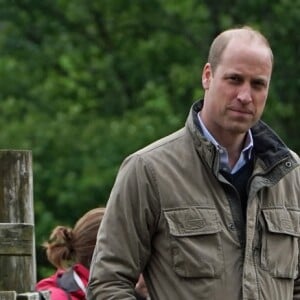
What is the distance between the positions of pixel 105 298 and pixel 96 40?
A: 19.8 meters

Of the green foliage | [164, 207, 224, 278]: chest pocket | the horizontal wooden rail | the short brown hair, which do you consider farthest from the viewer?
the green foliage

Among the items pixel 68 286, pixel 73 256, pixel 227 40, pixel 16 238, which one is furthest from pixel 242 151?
pixel 73 256

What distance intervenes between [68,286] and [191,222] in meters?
1.81

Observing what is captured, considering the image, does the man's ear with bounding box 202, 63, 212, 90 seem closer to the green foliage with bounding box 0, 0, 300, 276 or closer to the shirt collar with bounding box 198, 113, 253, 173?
the shirt collar with bounding box 198, 113, 253, 173

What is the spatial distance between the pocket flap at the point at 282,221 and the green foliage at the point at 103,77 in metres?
15.0

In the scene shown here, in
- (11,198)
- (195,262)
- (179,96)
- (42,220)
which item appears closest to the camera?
(195,262)

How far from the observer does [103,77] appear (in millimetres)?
23547

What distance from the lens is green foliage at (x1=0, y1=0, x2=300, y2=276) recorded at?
20.9 m

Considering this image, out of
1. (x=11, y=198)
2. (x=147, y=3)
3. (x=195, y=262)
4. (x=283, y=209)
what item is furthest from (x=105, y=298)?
(x=147, y=3)

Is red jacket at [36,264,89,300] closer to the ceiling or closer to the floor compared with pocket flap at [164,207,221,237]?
closer to the floor

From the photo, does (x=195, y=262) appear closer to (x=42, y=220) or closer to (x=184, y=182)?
(x=184, y=182)

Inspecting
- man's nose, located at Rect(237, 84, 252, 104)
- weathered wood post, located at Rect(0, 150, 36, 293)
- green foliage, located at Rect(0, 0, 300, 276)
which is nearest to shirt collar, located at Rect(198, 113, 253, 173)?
man's nose, located at Rect(237, 84, 252, 104)

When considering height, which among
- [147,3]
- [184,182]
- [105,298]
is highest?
[147,3]

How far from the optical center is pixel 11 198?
5.97m
